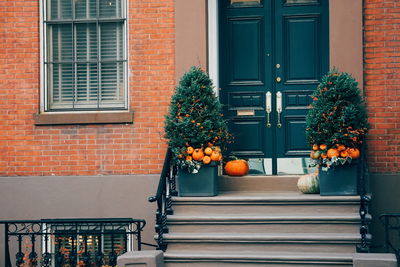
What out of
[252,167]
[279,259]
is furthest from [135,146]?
[279,259]

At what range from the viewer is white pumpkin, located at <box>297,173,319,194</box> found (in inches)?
328

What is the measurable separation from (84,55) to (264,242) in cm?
393

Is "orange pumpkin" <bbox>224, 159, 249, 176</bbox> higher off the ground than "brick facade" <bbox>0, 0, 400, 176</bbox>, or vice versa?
"brick facade" <bbox>0, 0, 400, 176</bbox>

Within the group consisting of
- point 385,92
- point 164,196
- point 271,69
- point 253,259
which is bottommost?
point 253,259

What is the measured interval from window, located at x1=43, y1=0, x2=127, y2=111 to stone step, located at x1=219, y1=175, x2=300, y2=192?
187 centimetres

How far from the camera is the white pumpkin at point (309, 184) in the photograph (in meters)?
8.33

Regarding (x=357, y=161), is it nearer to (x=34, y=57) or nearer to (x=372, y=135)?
(x=372, y=135)

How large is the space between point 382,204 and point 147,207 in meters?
3.19

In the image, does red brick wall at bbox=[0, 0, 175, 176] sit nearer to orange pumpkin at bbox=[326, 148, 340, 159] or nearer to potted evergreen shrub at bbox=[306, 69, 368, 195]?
potted evergreen shrub at bbox=[306, 69, 368, 195]

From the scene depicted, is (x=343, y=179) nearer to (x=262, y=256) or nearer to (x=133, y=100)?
(x=262, y=256)

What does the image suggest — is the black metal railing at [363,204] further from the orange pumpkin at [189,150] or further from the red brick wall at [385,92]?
the orange pumpkin at [189,150]

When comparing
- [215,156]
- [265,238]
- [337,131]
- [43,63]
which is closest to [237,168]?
[215,156]

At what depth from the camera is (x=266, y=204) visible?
26.7ft

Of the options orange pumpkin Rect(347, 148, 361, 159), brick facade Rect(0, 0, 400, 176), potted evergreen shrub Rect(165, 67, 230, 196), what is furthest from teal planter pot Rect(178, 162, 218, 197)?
orange pumpkin Rect(347, 148, 361, 159)
